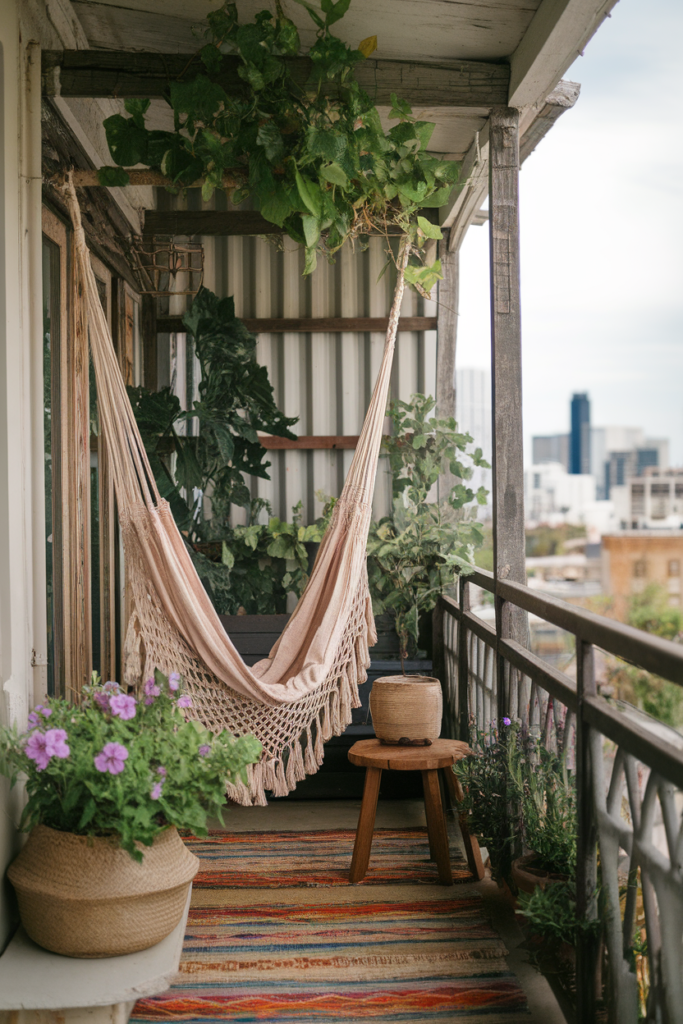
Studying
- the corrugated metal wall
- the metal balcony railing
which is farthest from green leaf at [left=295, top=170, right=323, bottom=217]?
the corrugated metal wall

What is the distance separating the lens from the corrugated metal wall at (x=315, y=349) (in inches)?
141

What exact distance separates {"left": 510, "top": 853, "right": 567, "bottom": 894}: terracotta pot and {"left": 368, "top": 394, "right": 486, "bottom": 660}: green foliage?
→ 1.05 metres

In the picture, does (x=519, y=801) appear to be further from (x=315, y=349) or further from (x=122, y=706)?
(x=315, y=349)

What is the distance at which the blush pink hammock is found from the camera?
74.2 inches

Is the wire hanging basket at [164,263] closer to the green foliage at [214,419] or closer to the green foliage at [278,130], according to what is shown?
the green foliage at [214,419]

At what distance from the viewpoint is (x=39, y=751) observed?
4.55 feet

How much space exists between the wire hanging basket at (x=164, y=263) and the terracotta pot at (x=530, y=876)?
6.93ft

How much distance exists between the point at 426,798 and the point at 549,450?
2499 centimetres

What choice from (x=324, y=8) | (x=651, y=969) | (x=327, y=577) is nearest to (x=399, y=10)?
(x=324, y=8)

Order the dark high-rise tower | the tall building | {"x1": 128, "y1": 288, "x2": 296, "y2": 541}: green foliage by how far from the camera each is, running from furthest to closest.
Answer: the tall building
the dark high-rise tower
{"x1": 128, "y1": 288, "x2": 296, "y2": 541}: green foliage

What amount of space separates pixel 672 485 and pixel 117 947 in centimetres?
2261

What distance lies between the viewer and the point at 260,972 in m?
1.65

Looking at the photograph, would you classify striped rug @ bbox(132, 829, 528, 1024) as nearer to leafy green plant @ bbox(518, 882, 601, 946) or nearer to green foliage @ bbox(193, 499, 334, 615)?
leafy green plant @ bbox(518, 882, 601, 946)

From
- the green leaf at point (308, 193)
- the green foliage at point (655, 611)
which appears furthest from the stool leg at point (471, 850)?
the green foliage at point (655, 611)
